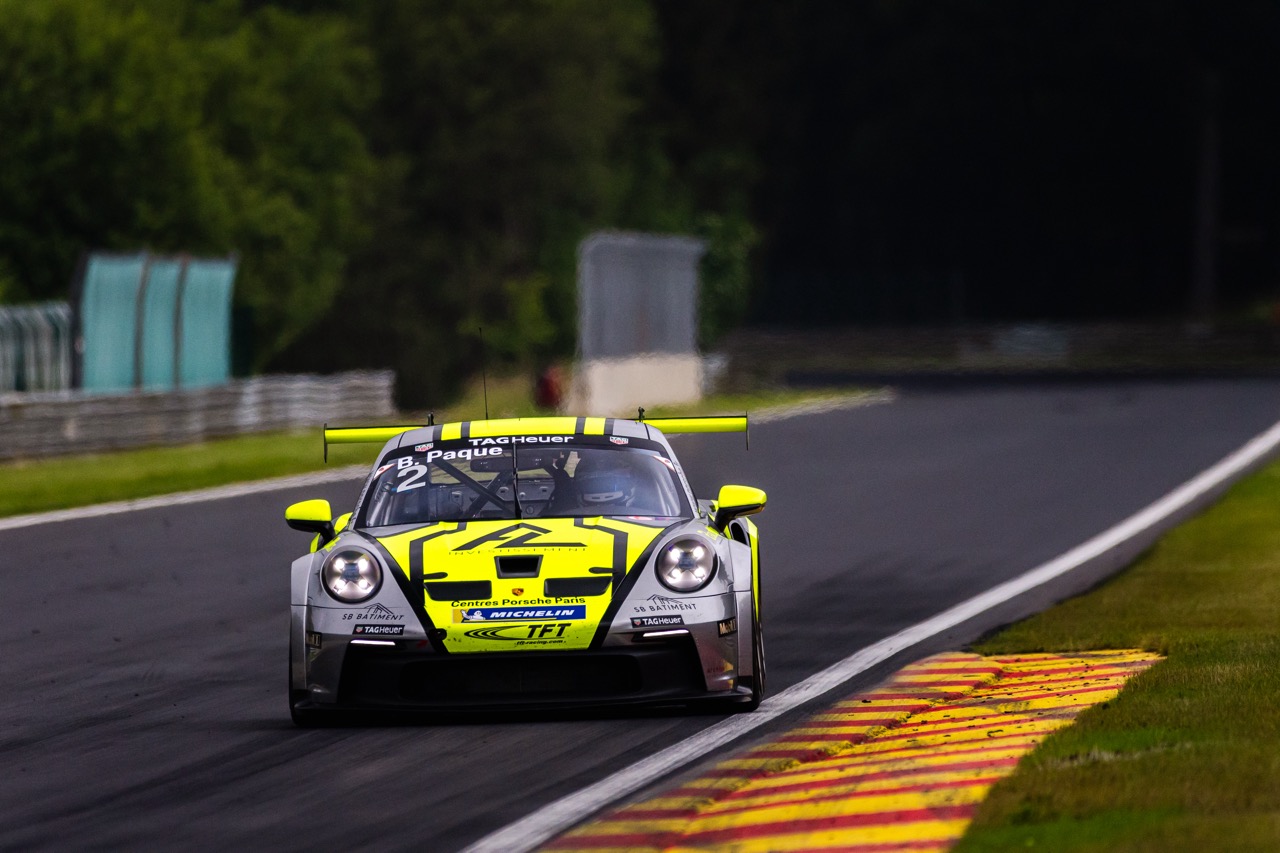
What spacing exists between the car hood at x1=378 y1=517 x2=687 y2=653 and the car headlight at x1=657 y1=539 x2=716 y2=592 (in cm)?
9

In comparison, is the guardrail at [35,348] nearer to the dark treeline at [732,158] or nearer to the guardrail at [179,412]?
the guardrail at [179,412]

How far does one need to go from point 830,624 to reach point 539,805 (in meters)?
5.48

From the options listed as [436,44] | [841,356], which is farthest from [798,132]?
[436,44]

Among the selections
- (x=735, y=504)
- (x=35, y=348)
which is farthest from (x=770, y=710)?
(x=35, y=348)

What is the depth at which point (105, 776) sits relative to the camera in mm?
8383

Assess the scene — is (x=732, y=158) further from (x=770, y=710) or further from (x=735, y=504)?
(x=770, y=710)

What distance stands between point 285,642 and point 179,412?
749 inches

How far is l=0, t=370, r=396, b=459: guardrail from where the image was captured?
27.4 meters

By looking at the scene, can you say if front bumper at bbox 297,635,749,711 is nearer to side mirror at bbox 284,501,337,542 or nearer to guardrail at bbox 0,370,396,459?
Result: side mirror at bbox 284,501,337,542

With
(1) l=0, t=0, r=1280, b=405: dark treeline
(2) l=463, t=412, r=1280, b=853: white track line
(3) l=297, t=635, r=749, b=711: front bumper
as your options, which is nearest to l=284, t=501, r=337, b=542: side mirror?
(3) l=297, t=635, r=749, b=711: front bumper

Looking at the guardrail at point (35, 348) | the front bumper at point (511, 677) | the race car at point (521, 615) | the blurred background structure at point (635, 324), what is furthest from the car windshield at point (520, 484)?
the blurred background structure at point (635, 324)

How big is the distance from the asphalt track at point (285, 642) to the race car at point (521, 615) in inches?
6.9

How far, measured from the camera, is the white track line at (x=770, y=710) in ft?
23.4

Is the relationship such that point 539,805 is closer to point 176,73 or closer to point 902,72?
point 176,73
